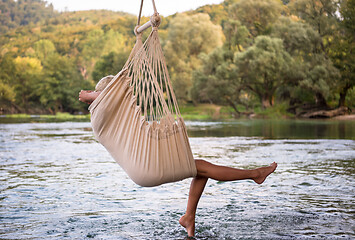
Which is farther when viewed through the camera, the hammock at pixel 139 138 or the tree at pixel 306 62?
the tree at pixel 306 62

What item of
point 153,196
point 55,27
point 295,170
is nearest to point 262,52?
point 295,170

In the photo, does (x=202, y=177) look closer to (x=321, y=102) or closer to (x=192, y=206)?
(x=192, y=206)

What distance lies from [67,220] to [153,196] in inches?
51.2

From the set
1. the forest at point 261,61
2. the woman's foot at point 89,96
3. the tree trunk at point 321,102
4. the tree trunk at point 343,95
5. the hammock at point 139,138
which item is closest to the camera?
the hammock at point 139,138

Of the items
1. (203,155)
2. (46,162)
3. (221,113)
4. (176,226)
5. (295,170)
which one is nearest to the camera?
(176,226)

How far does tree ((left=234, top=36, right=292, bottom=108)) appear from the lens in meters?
31.7

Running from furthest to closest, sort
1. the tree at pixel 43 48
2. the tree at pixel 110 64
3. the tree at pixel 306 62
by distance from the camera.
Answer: the tree at pixel 43 48, the tree at pixel 110 64, the tree at pixel 306 62

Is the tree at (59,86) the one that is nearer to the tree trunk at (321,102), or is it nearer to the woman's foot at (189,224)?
the tree trunk at (321,102)

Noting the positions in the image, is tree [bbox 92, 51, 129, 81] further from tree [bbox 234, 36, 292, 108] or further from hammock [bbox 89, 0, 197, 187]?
hammock [bbox 89, 0, 197, 187]

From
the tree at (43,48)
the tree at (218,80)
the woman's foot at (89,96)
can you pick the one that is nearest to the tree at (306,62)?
the tree at (218,80)

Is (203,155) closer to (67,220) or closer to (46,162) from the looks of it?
(46,162)

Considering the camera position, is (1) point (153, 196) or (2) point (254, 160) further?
(2) point (254, 160)

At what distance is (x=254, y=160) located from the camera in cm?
806

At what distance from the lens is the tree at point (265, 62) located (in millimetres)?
31734
